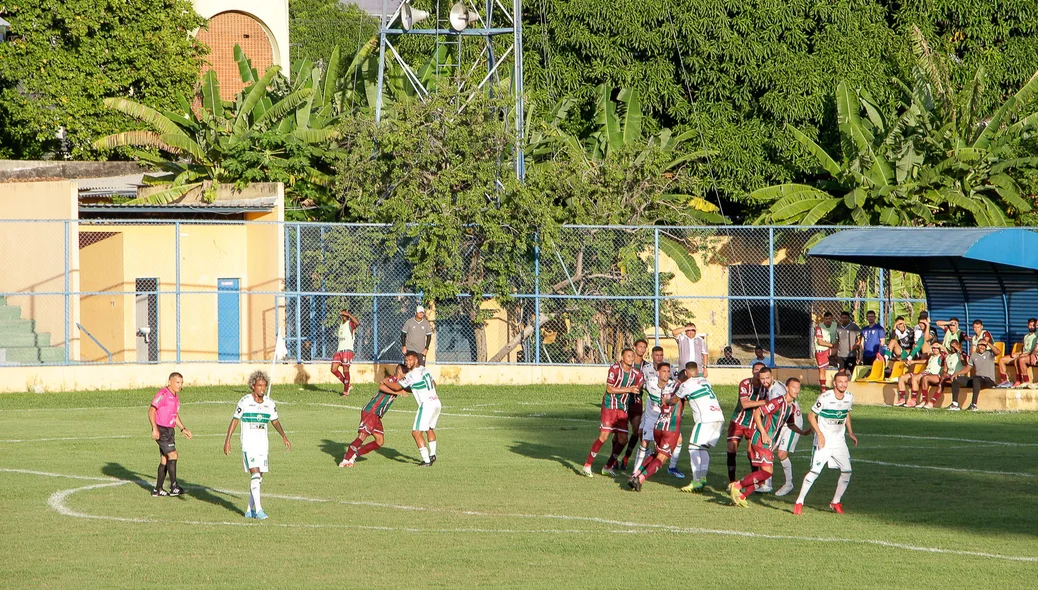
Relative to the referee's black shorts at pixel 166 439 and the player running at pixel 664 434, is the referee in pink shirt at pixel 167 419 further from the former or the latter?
the player running at pixel 664 434

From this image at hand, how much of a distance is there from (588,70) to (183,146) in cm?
1067

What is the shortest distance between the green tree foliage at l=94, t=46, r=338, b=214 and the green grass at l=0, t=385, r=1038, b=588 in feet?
42.5

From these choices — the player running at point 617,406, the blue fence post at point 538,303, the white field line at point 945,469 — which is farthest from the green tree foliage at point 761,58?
the player running at point 617,406

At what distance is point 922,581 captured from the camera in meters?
10.6

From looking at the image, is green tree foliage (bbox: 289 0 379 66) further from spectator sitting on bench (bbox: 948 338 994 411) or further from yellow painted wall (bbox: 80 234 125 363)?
spectator sitting on bench (bbox: 948 338 994 411)

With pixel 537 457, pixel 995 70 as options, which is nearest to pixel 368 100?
pixel 995 70

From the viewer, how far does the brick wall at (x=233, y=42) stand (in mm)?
42281

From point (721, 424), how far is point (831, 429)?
1575 mm

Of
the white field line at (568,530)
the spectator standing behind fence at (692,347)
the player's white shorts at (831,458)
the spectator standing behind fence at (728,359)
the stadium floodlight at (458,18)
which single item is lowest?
the white field line at (568,530)

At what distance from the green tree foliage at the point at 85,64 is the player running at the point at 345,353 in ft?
44.5

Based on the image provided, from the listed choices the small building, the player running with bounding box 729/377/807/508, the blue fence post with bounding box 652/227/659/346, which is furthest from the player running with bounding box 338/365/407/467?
the small building

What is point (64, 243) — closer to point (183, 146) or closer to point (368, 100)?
point (183, 146)

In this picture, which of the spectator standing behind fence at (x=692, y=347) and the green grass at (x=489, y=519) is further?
the spectator standing behind fence at (x=692, y=347)

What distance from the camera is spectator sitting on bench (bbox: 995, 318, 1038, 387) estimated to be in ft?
76.1
